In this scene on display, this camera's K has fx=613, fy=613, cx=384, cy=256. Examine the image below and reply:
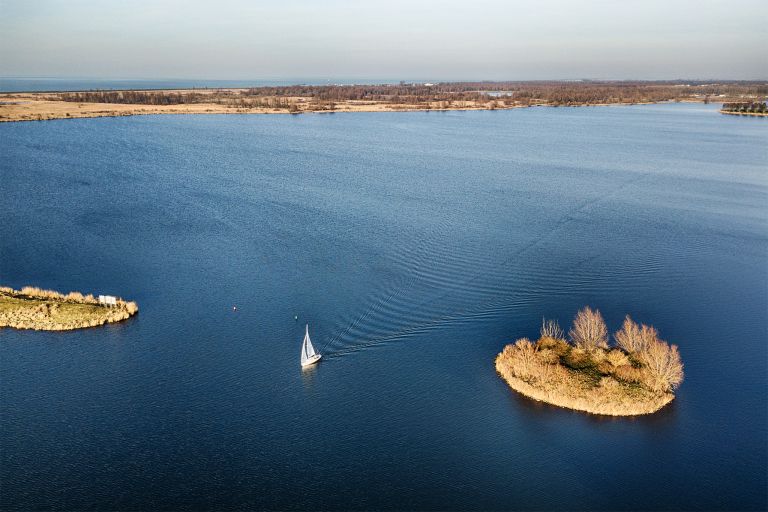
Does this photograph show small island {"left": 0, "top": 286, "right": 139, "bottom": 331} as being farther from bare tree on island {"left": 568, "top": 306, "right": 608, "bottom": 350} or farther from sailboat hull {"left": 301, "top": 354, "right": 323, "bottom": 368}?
bare tree on island {"left": 568, "top": 306, "right": 608, "bottom": 350}

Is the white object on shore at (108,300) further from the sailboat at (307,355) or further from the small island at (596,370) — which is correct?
the small island at (596,370)

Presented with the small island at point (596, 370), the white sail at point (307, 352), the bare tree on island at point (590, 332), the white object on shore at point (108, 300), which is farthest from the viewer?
the white object on shore at point (108, 300)

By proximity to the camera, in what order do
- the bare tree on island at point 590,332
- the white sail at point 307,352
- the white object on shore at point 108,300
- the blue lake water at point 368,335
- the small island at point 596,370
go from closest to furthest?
the blue lake water at point 368,335, the small island at point 596,370, the white sail at point 307,352, the bare tree on island at point 590,332, the white object on shore at point 108,300

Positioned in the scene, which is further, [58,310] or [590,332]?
[58,310]

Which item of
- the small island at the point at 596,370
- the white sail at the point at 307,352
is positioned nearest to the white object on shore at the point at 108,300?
the white sail at the point at 307,352

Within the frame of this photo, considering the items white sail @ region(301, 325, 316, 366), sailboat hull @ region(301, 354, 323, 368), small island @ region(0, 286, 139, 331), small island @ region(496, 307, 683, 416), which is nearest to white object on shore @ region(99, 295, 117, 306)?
small island @ region(0, 286, 139, 331)

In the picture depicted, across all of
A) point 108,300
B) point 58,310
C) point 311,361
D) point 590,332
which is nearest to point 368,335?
point 311,361

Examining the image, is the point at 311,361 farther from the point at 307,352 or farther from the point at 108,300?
the point at 108,300
